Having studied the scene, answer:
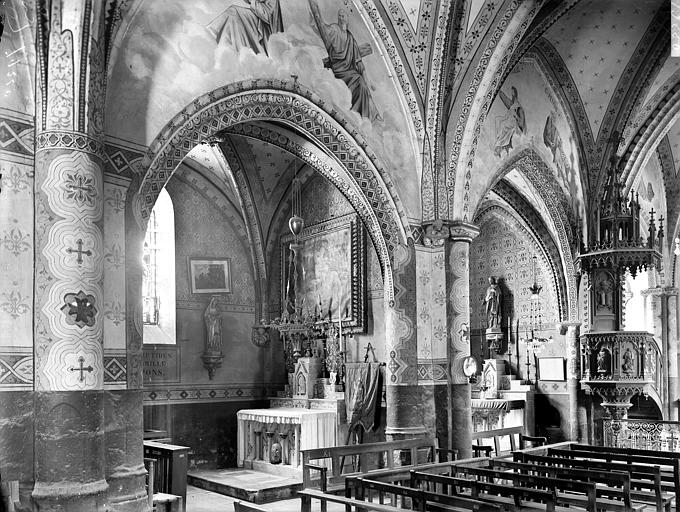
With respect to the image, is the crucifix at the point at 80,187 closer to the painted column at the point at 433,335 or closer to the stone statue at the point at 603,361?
the painted column at the point at 433,335

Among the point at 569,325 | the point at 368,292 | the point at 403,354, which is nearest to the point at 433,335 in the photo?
the point at 403,354

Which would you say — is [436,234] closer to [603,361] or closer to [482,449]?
[482,449]

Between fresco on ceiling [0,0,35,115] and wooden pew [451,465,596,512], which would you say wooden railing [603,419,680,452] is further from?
fresco on ceiling [0,0,35,115]

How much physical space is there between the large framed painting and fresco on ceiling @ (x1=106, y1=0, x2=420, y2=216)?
10.3 ft

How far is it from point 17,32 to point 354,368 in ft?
28.1

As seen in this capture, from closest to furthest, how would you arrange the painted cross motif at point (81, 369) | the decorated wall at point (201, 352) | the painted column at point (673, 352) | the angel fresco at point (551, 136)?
the painted cross motif at point (81, 369), the angel fresco at point (551, 136), the decorated wall at point (201, 352), the painted column at point (673, 352)

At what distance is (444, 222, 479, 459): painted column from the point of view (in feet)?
36.4

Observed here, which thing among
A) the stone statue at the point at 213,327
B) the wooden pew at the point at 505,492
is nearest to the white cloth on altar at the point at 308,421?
the stone statue at the point at 213,327

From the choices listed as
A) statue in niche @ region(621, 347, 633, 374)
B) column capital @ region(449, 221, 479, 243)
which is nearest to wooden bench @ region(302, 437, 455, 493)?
column capital @ region(449, 221, 479, 243)

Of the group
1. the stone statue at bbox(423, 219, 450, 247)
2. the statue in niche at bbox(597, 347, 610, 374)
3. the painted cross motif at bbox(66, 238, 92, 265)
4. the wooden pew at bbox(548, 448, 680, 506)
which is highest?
the stone statue at bbox(423, 219, 450, 247)

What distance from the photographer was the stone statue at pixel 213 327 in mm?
14812

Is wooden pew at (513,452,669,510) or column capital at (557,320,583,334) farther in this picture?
column capital at (557,320,583,334)

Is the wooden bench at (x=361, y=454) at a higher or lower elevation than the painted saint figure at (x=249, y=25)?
lower

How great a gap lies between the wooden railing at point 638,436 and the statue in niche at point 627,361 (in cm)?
111
